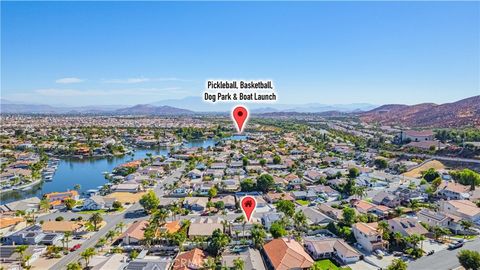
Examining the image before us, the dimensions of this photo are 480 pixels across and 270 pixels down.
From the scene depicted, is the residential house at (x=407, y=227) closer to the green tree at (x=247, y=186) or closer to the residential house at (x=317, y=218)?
the residential house at (x=317, y=218)

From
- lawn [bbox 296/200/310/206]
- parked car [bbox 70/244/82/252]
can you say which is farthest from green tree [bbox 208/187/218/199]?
parked car [bbox 70/244/82/252]

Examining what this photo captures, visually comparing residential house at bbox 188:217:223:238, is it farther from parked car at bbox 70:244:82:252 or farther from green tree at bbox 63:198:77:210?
green tree at bbox 63:198:77:210

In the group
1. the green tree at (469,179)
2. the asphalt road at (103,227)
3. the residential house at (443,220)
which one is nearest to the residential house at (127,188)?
the asphalt road at (103,227)

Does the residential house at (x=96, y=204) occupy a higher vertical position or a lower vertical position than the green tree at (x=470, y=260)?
lower

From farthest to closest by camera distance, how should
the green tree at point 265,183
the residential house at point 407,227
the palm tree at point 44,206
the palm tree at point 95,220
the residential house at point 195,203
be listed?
the green tree at point 265,183
the palm tree at point 44,206
the residential house at point 195,203
the palm tree at point 95,220
the residential house at point 407,227

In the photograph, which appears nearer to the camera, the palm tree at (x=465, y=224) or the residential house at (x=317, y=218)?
the palm tree at (x=465, y=224)

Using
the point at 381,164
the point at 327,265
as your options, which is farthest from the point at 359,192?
the point at 381,164
